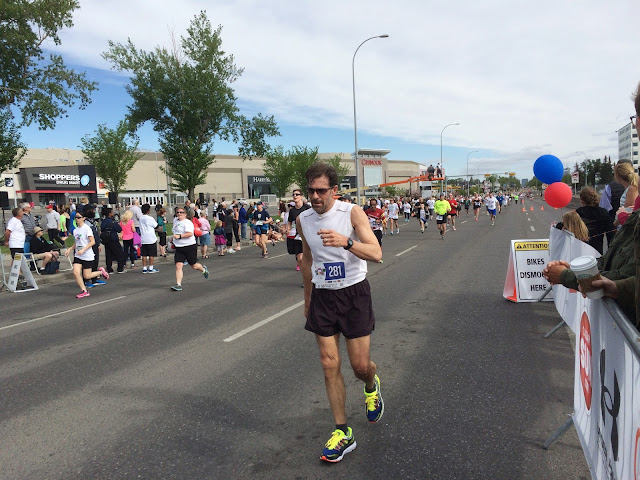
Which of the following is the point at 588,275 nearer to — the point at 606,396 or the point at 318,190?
the point at 606,396

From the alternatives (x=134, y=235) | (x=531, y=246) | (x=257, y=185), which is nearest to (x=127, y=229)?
(x=134, y=235)

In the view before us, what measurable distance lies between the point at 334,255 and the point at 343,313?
0.41m

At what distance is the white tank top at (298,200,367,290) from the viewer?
3.10 metres

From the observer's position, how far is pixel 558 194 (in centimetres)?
574

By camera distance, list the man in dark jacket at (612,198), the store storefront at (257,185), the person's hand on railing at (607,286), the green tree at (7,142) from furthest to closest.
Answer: the store storefront at (257,185) → the green tree at (7,142) → the man in dark jacket at (612,198) → the person's hand on railing at (607,286)

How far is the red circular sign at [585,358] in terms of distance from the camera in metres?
2.56

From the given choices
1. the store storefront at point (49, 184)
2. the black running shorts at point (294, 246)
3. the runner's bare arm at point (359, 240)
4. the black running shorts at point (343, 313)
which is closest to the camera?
the runner's bare arm at point (359, 240)

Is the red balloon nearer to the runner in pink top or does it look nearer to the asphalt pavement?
the asphalt pavement

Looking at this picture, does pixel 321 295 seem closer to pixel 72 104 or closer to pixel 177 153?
pixel 72 104

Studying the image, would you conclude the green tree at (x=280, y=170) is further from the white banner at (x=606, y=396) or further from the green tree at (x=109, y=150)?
the white banner at (x=606, y=396)

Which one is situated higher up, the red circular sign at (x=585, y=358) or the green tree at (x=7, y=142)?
the green tree at (x=7, y=142)

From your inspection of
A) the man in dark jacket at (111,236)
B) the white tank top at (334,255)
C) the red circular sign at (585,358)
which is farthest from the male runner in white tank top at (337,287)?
the man in dark jacket at (111,236)

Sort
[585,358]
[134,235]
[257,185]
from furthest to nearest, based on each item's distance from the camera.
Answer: [257,185] < [134,235] < [585,358]

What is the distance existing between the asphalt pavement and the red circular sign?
554 mm
